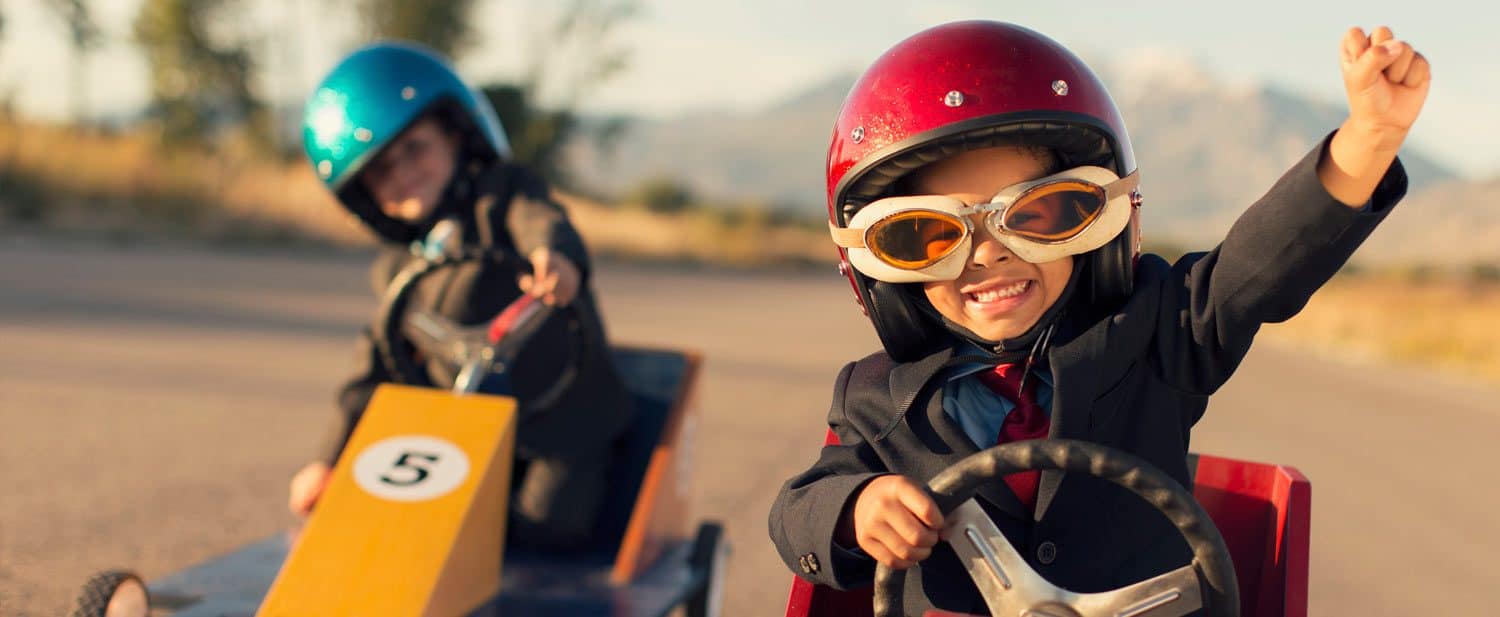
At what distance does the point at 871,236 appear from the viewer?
2549 mm

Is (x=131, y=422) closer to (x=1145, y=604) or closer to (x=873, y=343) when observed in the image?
(x=1145, y=604)

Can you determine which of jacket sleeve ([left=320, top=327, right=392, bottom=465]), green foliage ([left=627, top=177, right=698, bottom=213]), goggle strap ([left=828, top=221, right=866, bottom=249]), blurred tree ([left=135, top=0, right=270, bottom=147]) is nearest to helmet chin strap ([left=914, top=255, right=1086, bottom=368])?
goggle strap ([left=828, top=221, right=866, bottom=249])

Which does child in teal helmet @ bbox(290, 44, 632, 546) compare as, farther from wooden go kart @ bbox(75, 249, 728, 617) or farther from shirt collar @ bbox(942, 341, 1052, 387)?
shirt collar @ bbox(942, 341, 1052, 387)

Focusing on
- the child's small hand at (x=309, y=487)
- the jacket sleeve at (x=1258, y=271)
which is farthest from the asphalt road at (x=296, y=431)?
Answer: the jacket sleeve at (x=1258, y=271)

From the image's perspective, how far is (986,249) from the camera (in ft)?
8.23

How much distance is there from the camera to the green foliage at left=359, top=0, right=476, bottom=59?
3744cm

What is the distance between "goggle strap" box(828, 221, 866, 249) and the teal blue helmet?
2166 millimetres

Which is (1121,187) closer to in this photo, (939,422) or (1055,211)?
(1055,211)

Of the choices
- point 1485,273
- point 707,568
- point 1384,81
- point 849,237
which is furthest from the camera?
point 1485,273

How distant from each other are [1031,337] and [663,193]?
67.2 m

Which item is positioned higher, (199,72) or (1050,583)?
(1050,583)

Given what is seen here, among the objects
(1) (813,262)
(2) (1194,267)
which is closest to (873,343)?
(2) (1194,267)

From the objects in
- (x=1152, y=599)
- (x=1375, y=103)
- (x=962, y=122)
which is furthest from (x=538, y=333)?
(x=1375, y=103)

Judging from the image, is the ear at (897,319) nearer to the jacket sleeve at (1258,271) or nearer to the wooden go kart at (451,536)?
the jacket sleeve at (1258,271)
